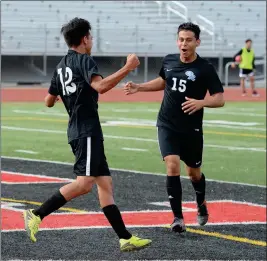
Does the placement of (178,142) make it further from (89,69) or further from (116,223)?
(89,69)

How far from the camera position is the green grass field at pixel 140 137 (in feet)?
47.3

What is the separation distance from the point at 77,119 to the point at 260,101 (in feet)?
77.2

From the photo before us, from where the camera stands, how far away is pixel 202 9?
43.4m

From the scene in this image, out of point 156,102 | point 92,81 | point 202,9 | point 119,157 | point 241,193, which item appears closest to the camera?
point 92,81

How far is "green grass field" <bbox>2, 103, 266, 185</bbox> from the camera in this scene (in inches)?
568

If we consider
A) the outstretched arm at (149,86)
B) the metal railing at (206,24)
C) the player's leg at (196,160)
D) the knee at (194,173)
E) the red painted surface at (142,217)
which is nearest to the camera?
the outstretched arm at (149,86)

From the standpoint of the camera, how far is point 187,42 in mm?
8602

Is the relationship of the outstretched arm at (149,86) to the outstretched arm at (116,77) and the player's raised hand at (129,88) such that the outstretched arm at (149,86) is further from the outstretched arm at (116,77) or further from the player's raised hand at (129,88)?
the outstretched arm at (116,77)

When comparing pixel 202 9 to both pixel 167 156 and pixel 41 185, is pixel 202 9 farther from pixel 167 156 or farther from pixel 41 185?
pixel 167 156

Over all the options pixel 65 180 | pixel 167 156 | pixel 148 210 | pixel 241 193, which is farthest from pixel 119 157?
pixel 167 156

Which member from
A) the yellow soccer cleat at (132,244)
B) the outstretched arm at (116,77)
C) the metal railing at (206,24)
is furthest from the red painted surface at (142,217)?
the metal railing at (206,24)

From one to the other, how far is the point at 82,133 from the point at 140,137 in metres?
11.5

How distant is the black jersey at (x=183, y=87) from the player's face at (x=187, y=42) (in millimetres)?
157

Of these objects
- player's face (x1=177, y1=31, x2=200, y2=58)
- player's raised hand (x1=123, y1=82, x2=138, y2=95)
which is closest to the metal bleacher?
player's face (x1=177, y1=31, x2=200, y2=58)
